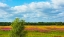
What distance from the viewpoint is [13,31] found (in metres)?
23.5

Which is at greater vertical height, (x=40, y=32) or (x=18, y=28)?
(x=18, y=28)

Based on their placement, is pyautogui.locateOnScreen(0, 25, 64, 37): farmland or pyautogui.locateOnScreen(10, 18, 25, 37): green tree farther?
pyautogui.locateOnScreen(0, 25, 64, 37): farmland

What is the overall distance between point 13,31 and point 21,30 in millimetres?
955

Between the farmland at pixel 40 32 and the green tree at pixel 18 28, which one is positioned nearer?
the green tree at pixel 18 28

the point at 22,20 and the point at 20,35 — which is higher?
the point at 22,20

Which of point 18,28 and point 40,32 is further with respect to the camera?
point 40,32

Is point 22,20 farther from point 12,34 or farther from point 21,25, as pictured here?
point 12,34

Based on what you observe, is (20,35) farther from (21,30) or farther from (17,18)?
(17,18)

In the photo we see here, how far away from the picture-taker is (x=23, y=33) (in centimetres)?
2358

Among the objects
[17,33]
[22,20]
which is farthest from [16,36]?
[22,20]

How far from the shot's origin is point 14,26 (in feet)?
77.2

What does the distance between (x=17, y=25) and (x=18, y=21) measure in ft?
1.64

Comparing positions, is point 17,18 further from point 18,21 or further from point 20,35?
point 20,35

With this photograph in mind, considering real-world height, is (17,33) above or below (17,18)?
below
